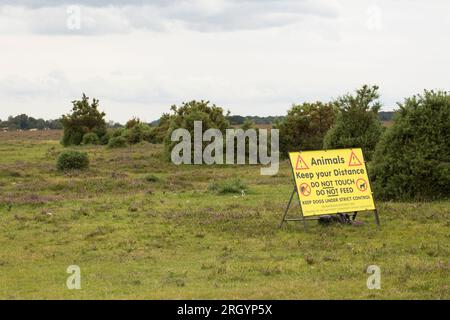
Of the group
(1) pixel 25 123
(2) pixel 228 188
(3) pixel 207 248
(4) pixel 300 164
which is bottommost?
(3) pixel 207 248

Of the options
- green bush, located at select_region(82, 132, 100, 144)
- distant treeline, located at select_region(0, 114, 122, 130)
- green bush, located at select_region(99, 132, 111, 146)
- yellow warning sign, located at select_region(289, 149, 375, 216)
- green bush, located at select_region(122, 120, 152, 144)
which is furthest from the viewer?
distant treeline, located at select_region(0, 114, 122, 130)

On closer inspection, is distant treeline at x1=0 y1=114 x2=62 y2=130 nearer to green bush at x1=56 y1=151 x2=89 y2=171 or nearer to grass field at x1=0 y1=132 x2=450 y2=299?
green bush at x1=56 y1=151 x2=89 y2=171

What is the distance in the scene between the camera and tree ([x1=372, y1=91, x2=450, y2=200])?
1054 inches

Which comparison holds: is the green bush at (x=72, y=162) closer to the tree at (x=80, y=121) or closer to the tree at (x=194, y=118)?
the tree at (x=194, y=118)

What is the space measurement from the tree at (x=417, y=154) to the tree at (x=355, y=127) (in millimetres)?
11117

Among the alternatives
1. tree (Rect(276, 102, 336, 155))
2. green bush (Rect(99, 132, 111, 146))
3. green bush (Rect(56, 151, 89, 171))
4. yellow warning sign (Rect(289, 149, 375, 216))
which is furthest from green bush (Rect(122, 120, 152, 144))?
yellow warning sign (Rect(289, 149, 375, 216))

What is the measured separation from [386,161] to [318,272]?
518 inches

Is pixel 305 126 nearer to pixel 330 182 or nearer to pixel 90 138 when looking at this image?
pixel 90 138

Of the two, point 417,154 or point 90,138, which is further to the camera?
point 90,138

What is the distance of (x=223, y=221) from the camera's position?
22.8 m

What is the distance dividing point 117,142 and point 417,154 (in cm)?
5266

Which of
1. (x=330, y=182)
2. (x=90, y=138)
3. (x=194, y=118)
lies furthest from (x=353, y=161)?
(x=90, y=138)

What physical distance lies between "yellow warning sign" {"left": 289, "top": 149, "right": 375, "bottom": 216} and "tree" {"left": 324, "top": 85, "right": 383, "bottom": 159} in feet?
55.6

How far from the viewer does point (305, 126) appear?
5988cm
